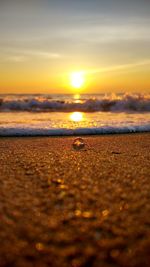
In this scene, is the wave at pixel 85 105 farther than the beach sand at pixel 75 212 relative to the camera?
A: Yes

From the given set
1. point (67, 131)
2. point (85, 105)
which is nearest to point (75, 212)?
point (67, 131)

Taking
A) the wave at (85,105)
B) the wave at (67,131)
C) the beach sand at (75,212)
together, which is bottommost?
the beach sand at (75,212)

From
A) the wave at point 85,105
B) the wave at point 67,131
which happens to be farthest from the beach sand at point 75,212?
the wave at point 85,105

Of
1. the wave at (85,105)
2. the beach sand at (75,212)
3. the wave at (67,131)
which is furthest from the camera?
the wave at (85,105)

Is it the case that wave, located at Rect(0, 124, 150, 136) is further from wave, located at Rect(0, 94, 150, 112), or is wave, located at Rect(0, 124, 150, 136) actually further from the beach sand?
wave, located at Rect(0, 94, 150, 112)

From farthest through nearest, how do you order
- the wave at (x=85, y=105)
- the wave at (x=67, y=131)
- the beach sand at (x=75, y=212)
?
the wave at (x=85, y=105) < the wave at (x=67, y=131) < the beach sand at (x=75, y=212)

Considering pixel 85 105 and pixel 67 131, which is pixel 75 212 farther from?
pixel 85 105

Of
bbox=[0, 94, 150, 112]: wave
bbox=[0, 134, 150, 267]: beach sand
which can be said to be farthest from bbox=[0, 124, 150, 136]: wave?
bbox=[0, 94, 150, 112]: wave

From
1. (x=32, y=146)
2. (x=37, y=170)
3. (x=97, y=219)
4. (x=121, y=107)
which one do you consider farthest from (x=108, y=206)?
(x=121, y=107)

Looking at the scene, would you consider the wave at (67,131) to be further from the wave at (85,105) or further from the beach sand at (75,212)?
the wave at (85,105)

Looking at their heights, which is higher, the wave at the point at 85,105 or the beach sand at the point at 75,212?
the wave at the point at 85,105
